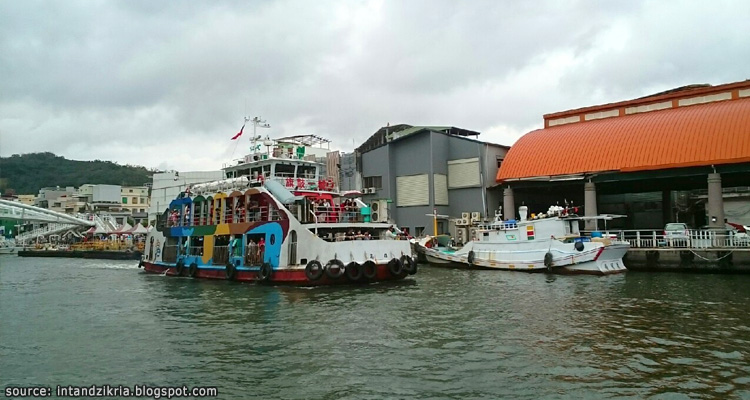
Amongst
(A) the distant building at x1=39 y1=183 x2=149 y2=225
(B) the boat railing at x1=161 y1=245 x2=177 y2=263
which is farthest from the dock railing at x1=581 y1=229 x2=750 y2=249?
(A) the distant building at x1=39 y1=183 x2=149 y2=225

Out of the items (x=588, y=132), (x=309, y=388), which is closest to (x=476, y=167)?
(x=588, y=132)

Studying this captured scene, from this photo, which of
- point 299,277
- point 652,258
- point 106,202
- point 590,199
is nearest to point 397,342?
point 299,277

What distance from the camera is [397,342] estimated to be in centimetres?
1310

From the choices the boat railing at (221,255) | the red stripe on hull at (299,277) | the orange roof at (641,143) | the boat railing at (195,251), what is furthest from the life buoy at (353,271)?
the orange roof at (641,143)

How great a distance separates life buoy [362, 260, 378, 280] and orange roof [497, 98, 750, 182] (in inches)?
802

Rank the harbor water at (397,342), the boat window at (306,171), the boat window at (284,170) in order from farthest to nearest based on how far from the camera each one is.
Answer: the boat window at (306,171)
the boat window at (284,170)
the harbor water at (397,342)

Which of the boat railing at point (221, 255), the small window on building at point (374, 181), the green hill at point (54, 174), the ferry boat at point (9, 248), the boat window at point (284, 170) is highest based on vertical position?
the green hill at point (54, 174)

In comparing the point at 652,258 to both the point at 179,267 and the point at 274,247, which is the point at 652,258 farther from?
the point at 179,267

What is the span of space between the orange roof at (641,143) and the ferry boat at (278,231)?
55.7 feet

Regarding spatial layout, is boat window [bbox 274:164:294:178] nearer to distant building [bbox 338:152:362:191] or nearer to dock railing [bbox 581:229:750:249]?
dock railing [bbox 581:229:750:249]

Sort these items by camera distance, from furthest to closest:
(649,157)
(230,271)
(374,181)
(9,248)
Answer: (9,248), (374,181), (649,157), (230,271)

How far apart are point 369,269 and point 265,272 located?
4.79 metres

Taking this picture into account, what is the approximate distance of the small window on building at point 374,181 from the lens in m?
49.6

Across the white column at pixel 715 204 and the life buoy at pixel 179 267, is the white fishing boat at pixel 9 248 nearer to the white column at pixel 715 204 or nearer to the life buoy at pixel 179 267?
the life buoy at pixel 179 267
